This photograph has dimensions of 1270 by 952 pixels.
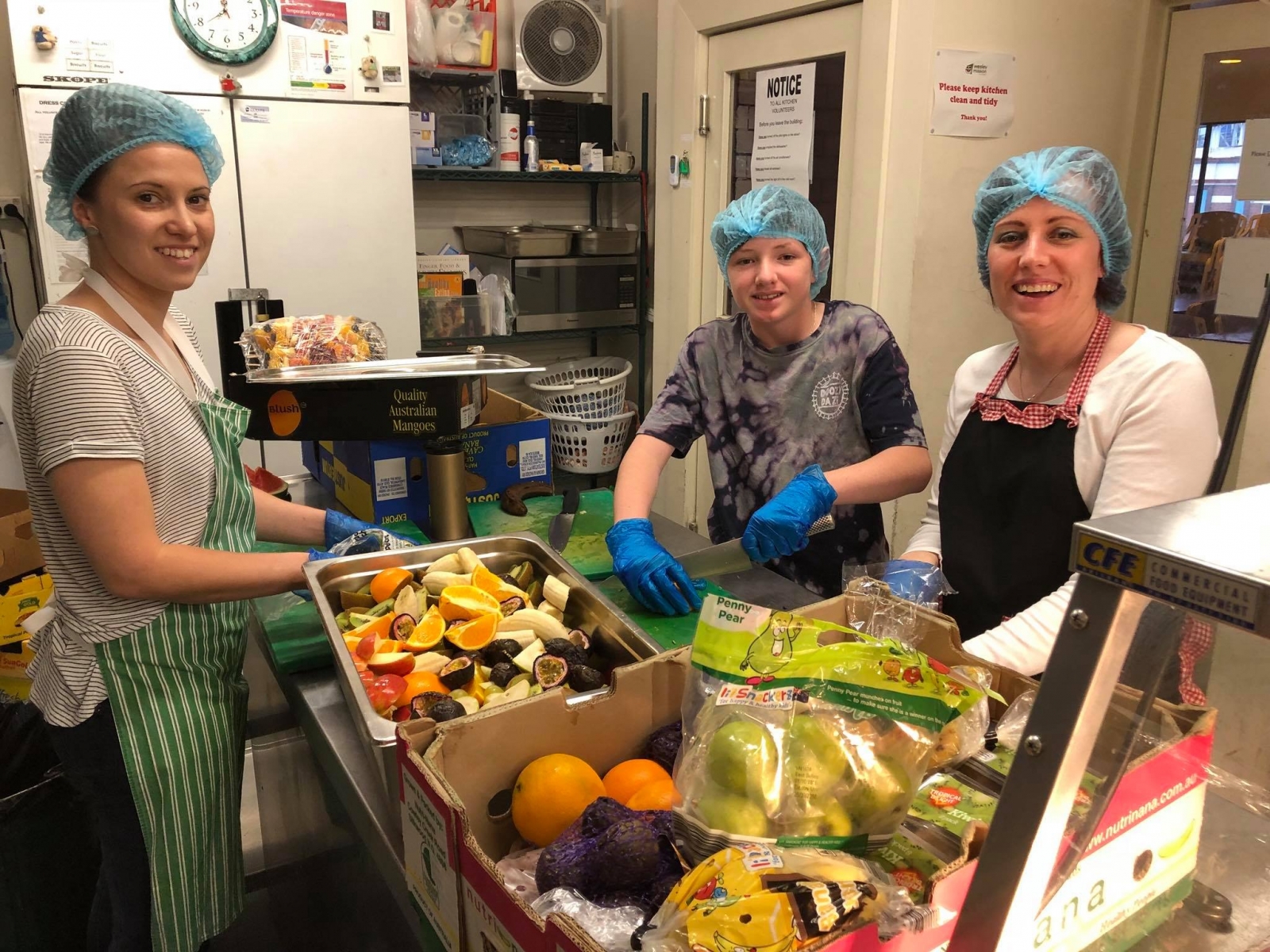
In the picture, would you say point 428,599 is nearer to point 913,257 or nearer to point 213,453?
point 213,453

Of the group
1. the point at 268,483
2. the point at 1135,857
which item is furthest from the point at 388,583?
the point at 1135,857

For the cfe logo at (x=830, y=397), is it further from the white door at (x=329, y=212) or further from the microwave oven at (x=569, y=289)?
the microwave oven at (x=569, y=289)

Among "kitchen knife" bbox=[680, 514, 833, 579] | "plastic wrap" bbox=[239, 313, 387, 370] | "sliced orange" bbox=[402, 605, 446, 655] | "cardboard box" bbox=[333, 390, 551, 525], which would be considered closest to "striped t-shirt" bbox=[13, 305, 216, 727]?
"sliced orange" bbox=[402, 605, 446, 655]

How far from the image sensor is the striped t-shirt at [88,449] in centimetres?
127

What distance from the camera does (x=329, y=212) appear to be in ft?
11.1

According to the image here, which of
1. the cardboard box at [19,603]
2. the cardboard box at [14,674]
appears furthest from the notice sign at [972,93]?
the cardboard box at [14,674]

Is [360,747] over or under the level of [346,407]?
under

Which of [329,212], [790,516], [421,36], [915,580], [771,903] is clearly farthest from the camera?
[421,36]

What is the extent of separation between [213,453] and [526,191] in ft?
10.9

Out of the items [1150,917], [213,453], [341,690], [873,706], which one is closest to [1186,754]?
[1150,917]

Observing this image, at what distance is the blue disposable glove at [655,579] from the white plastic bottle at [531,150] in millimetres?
2806

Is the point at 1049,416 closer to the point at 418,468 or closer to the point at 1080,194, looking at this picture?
the point at 1080,194

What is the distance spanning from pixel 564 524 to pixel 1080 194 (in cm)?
116

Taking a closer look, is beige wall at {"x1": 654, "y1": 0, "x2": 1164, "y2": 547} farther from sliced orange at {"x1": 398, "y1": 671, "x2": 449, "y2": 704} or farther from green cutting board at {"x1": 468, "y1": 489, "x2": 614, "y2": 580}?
sliced orange at {"x1": 398, "y1": 671, "x2": 449, "y2": 704}
